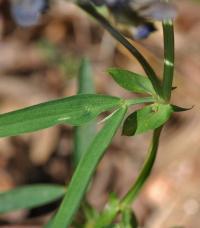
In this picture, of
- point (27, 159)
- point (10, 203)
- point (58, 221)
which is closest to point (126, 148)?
point (27, 159)

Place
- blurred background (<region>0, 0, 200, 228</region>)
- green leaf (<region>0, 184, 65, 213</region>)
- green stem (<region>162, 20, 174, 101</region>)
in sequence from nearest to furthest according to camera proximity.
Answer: green stem (<region>162, 20, 174, 101</region>) → green leaf (<region>0, 184, 65, 213</region>) → blurred background (<region>0, 0, 200, 228</region>)

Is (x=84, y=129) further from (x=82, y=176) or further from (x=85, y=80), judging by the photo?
(x=82, y=176)

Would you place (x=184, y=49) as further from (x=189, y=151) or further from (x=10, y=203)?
(x=10, y=203)

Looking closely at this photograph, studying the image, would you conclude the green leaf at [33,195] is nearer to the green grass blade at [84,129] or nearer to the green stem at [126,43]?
the green grass blade at [84,129]

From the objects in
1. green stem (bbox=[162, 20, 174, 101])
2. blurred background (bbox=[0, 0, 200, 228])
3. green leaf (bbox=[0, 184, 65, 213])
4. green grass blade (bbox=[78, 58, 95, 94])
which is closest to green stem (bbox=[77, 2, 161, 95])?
green stem (bbox=[162, 20, 174, 101])

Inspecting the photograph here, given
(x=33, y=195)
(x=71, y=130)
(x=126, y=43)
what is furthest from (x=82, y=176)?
(x=71, y=130)

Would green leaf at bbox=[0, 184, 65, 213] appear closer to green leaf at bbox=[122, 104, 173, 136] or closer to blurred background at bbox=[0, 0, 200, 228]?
green leaf at bbox=[122, 104, 173, 136]
